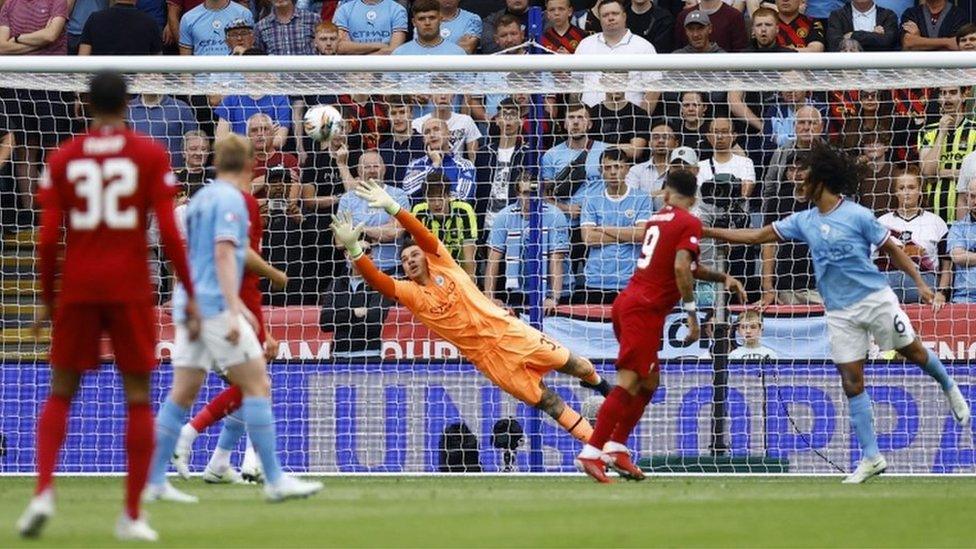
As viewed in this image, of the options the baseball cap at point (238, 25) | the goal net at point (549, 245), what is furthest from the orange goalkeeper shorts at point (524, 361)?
the baseball cap at point (238, 25)

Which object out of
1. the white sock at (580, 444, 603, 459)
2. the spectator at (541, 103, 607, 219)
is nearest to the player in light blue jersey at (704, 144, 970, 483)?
the white sock at (580, 444, 603, 459)

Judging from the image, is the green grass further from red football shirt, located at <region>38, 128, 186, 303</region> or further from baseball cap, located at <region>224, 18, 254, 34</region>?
baseball cap, located at <region>224, 18, 254, 34</region>

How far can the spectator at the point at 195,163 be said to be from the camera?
1470 cm

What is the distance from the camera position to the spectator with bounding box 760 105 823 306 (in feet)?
48.1

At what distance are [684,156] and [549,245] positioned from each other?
4.54 feet

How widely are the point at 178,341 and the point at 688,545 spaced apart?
322 centimetres

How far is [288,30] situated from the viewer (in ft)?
57.1

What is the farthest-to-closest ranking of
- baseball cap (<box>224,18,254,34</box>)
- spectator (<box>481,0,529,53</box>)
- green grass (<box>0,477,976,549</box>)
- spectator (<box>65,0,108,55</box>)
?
spectator (<box>65,0,108,55</box>)
baseball cap (<box>224,18,254,34</box>)
spectator (<box>481,0,529,53</box>)
green grass (<box>0,477,976,549</box>)

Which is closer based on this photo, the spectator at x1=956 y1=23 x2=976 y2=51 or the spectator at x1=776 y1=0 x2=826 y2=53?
the spectator at x1=956 y1=23 x2=976 y2=51

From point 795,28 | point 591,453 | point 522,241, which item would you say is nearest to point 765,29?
point 795,28

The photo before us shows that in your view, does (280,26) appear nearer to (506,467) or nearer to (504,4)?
(504,4)

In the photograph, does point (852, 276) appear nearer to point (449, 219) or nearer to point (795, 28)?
point (449, 219)

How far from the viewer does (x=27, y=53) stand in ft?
57.9

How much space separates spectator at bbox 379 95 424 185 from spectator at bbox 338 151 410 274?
0.11 m
